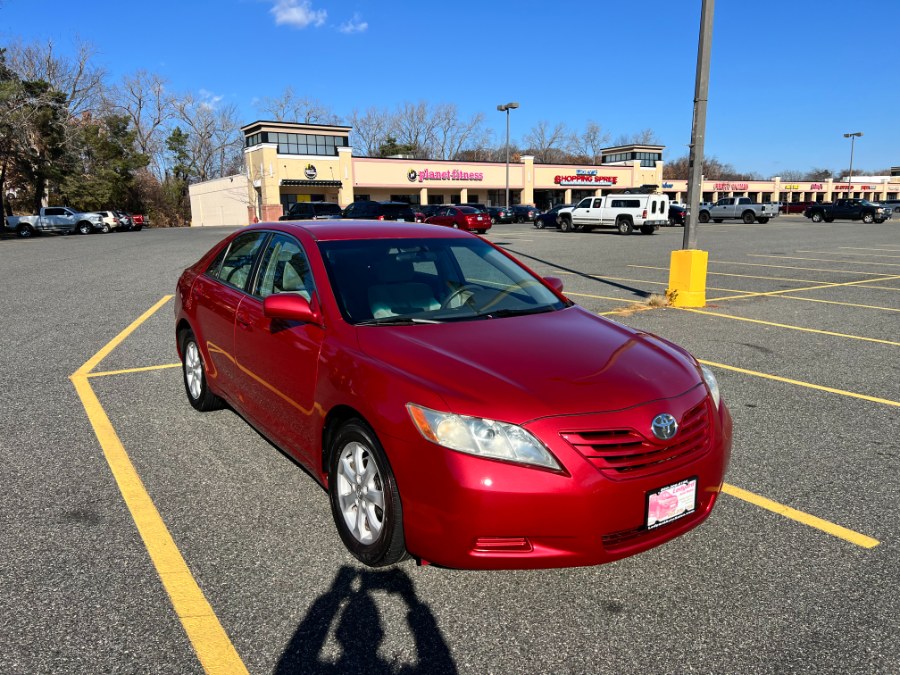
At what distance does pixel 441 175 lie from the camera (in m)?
60.4

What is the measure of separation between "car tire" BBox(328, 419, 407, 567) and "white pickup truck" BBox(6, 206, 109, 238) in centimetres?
4619

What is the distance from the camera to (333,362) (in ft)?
10.0

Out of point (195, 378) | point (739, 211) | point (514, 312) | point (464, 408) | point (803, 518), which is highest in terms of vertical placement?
point (739, 211)

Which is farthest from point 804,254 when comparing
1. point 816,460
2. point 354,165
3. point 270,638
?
point 354,165

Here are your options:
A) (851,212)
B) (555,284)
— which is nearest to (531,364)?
(555,284)

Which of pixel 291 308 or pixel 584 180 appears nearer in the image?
pixel 291 308

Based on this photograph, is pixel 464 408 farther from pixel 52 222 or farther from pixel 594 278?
pixel 52 222

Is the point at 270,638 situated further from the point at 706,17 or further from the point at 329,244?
the point at 706,17

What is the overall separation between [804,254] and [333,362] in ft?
66.1

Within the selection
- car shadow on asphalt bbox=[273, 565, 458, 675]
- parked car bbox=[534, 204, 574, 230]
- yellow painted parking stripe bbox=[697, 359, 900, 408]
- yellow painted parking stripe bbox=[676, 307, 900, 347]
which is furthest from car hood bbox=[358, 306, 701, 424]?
parked car bbox=[534, 204, 574, 230]

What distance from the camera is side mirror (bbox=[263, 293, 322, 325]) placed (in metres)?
3.22

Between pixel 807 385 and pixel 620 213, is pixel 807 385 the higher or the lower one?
the lower one

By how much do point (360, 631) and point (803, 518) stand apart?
241cm

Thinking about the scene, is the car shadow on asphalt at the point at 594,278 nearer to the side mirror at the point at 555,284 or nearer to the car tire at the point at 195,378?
the side mirror at the point at 555,284
